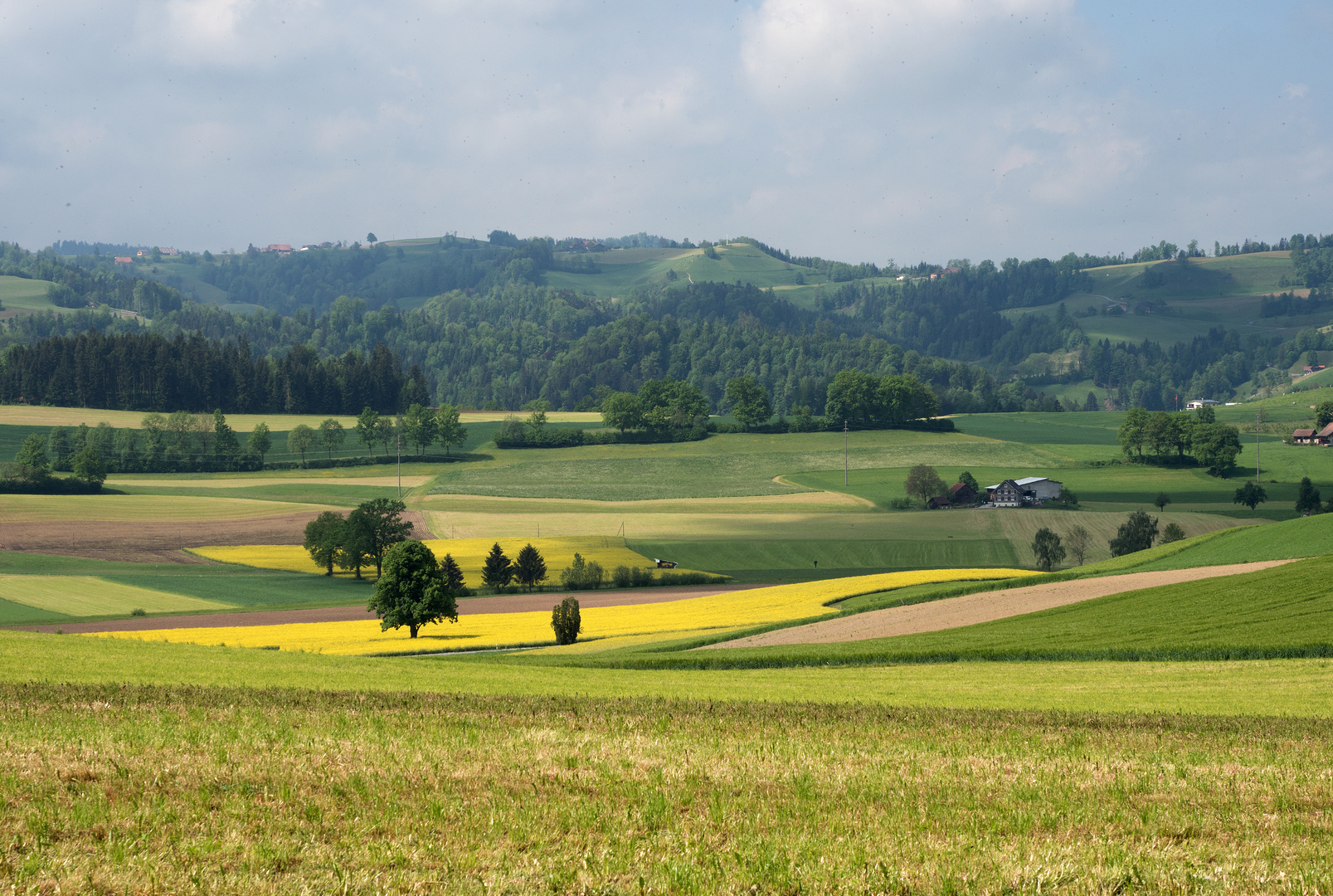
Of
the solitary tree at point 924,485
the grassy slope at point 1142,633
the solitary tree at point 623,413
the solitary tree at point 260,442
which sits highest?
the solitary tree at point 623,413

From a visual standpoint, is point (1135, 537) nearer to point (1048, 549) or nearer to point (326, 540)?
point (1048, 549)

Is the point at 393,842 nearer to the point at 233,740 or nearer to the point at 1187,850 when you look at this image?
the point at 233,740

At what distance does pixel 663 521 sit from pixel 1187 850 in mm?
95360

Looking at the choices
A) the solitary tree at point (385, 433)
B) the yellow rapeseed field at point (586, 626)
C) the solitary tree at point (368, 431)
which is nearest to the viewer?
the yellow rapeseed field at point (586, 626)

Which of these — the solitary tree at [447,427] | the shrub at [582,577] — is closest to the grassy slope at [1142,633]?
the shrub at [582,577]

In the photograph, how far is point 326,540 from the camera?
84.1m

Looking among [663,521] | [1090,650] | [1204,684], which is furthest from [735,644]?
[663,521]

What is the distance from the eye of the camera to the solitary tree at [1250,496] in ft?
357

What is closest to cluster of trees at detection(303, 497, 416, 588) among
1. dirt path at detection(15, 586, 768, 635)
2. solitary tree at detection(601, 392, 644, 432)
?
dirt path at detection(15, 586, 768, 635)

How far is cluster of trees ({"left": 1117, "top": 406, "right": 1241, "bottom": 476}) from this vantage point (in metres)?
128

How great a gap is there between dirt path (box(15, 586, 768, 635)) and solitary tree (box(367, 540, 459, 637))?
8.38 m

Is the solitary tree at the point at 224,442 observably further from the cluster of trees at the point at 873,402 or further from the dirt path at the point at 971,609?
the dirt path at the point at 971,609

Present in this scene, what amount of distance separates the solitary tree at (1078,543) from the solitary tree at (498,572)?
161ft

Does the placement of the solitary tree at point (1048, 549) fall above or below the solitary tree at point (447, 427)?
below
